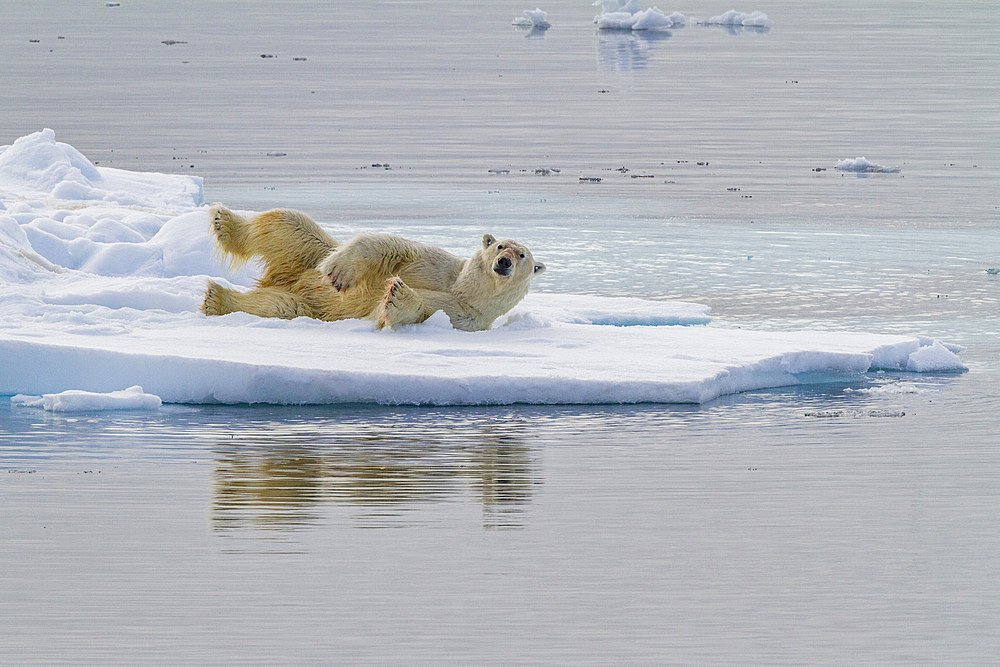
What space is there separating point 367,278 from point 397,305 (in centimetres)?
44

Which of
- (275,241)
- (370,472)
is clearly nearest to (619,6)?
(275,241)

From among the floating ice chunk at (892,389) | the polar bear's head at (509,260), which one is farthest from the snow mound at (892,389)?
the polar bear's head at (509,260)

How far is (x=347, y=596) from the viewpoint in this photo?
6098mm

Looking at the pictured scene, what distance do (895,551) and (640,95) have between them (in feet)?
92.9

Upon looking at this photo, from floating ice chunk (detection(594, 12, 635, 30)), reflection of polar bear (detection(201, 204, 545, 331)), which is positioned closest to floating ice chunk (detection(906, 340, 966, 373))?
reflection of polar bear (detection(201, 204, 545, 331))

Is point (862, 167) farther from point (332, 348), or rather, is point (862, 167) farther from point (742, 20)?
point (742, 20)

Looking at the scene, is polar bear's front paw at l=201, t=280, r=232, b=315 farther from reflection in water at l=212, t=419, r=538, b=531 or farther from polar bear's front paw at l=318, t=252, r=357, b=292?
reflection in water at l=212, t=419, r=538, b=531

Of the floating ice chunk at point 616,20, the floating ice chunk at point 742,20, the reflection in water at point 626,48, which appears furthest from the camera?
the floating ice chunk at point 742,20

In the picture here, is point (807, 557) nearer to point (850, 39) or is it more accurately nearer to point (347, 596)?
point (347, 596)

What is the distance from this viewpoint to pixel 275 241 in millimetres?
10883

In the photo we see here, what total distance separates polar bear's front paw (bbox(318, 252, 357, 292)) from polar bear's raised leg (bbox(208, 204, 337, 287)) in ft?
1.88

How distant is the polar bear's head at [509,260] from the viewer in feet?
34.0

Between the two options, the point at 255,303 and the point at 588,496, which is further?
the point at 255,303

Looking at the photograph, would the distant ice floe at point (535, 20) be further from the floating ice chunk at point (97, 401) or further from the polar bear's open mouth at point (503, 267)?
the floating ice chunk at point (97, 401)
